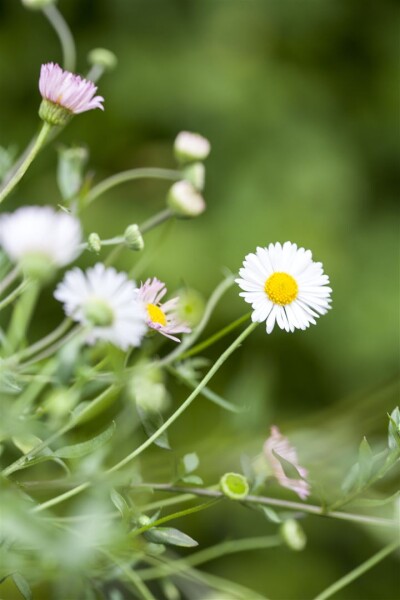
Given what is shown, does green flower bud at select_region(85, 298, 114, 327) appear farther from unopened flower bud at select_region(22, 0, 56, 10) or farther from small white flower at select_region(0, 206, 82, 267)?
unopened flower bud at select_region(22, 0, 56, 10)

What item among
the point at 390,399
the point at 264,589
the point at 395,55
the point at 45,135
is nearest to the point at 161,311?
the point at 45,135

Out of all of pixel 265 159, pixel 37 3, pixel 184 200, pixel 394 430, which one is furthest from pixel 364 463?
pixel 265 159

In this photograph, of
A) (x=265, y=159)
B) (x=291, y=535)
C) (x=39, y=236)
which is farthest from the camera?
(x=265, y=159)

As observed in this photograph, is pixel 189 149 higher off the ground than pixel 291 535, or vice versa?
pixel 189 149

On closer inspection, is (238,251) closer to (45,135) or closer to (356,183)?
(356,183)

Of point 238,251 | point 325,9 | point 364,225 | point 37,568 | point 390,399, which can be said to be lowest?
point 37,568

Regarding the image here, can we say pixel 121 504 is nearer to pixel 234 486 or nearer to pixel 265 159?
pixel 234 486

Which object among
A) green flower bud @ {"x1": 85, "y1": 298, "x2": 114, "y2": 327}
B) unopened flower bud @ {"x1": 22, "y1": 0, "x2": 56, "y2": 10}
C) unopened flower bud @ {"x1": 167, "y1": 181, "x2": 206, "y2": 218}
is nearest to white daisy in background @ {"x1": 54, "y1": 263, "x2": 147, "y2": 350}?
green flower bud @ {"x1": 85, "y1": 298, "x2": 114, "y2": 327}
